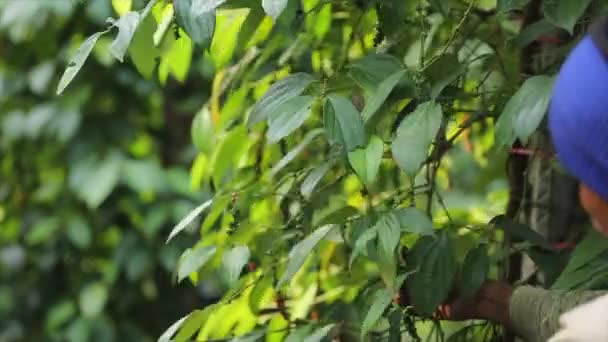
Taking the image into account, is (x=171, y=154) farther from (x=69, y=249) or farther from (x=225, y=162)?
(x=225, y=162)

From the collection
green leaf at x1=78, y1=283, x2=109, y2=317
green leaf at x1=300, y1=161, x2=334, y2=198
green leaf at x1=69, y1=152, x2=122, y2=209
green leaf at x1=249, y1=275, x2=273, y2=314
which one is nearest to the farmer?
green leaf at x1=300, y1=161, x2=334, y2=198

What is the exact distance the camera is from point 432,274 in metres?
1.17

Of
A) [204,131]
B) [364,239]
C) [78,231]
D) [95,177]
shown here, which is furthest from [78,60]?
[78,231]

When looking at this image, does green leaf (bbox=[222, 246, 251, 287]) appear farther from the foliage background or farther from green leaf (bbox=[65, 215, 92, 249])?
green leaf (bbox=[65, 215, 92, 249])

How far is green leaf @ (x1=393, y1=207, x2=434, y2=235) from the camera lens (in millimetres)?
1087

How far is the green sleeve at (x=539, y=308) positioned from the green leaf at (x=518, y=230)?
6cm

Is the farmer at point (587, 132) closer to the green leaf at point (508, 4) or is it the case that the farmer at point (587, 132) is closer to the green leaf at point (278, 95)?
the green leaf at point (508, 4)

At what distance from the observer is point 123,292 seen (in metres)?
2.72

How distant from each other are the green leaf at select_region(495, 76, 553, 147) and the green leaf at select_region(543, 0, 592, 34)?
50mm

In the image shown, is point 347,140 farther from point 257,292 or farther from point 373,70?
point 257,292

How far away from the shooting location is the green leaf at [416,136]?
1.04 meters

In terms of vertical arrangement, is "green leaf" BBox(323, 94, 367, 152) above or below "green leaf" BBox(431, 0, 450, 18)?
below

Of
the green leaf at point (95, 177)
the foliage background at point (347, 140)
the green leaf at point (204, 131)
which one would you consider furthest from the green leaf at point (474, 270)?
the green leaf at point (95, 177)

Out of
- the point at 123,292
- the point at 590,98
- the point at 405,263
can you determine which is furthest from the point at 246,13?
the point at 123,292
